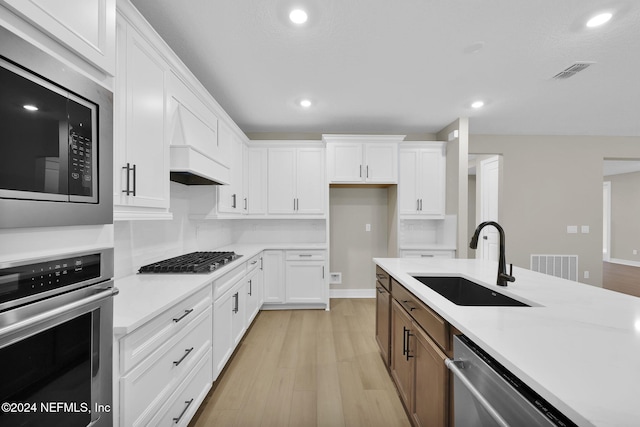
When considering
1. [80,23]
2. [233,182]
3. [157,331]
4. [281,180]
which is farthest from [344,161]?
[80,23]

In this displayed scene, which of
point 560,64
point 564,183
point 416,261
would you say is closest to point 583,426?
point 416,261

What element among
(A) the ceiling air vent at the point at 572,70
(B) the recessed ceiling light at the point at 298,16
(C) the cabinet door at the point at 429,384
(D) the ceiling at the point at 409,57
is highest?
(A) the ceiling air vent at the point at 572,70

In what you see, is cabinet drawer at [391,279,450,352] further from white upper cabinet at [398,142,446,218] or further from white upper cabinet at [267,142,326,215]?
white upper cabinet at [398,142,446,218]

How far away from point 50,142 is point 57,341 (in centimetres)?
54

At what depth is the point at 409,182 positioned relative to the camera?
→ 13.6 ft

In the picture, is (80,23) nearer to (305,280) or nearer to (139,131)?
(139,131)

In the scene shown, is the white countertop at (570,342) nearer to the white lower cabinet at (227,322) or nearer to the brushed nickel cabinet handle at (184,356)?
the brushed nickel cabinet handle at (184,356)

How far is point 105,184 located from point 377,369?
2424 millimetres

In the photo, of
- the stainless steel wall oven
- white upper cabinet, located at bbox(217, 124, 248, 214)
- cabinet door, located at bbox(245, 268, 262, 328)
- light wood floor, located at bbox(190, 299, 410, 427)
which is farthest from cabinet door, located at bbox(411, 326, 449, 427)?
white upper cabinet, located at bbox(217, 124, 248, 214)

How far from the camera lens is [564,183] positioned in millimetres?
Result: 4605

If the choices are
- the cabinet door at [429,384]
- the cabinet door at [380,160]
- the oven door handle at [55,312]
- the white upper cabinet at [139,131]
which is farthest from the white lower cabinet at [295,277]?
the oven door handle at [55,312]

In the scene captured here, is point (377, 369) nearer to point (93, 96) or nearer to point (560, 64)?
point (93, 96)

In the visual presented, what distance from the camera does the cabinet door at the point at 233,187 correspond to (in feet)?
10.2

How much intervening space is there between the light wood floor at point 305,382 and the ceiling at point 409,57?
2.69m
